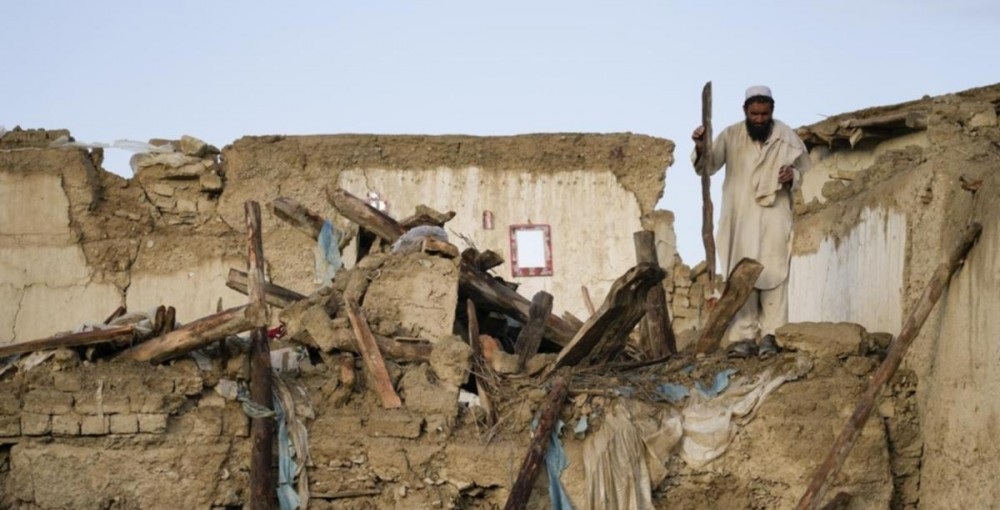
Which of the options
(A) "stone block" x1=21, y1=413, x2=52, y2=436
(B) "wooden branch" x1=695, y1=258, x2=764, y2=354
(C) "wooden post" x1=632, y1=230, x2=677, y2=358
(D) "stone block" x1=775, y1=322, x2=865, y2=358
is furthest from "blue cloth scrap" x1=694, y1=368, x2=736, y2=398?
(A) "stone block" x1=21, y1=413, x2=52, y2=436

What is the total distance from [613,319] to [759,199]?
4.20 ft

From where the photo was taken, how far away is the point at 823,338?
29.7 ft

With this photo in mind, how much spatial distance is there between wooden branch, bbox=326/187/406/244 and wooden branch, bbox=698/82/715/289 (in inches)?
73.7

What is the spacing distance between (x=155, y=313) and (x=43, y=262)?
8726 millimetres

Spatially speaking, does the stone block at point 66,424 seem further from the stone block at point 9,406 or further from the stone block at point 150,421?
the stone block at point 150,421

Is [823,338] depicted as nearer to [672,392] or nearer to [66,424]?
[672,392]

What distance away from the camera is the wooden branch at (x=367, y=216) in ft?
34.8

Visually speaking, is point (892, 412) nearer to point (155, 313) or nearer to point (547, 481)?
point (547, 481)

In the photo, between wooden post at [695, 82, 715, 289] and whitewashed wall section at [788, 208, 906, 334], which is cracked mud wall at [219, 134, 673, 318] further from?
wooden post at [695, 82, 715, 289]

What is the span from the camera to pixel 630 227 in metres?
18.3

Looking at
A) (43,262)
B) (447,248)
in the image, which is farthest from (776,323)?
(43,262)

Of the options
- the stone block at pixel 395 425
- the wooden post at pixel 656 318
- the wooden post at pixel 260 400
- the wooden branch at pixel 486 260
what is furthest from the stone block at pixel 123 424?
the wooden post at pixel 656 318

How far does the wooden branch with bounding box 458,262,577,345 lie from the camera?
9.99 m

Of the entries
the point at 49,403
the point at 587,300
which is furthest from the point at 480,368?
the point at 587,300
